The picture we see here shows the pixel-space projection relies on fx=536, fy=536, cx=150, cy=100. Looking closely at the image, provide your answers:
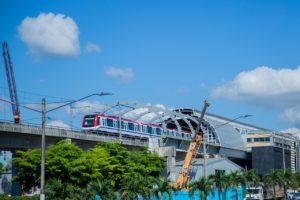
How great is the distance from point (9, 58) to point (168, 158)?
155 ft

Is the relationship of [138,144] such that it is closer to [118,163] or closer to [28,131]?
[118,163]

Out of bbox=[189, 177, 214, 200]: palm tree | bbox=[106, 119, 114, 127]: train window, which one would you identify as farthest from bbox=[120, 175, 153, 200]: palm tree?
bbox=[106, 119, 114, 127]: train window

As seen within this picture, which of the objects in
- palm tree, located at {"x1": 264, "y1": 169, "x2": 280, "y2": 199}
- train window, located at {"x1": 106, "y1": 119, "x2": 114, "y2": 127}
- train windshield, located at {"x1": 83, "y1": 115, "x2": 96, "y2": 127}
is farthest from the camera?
palm tree, located at {"x1": 264, "y1": 169, "x2": 280, "y2": 199}

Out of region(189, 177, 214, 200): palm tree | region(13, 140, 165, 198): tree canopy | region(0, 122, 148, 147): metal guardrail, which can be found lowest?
region(189, 177, 214, 200): palm tree

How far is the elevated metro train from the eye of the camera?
81.0 m

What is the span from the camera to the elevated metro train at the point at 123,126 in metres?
81.0

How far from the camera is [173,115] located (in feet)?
361

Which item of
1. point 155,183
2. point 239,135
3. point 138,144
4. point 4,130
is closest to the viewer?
point 155,183

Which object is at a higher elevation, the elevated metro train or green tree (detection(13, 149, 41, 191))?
the elevated metro train

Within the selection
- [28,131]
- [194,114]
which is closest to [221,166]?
[194,114]

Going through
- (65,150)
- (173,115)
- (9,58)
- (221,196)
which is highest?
(9,58)

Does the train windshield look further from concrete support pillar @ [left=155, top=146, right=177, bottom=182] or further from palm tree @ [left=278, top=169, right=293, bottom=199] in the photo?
palm tree @ [left=278, top=169, right=293, bottom=199]

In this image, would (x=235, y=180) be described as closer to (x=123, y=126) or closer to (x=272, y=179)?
(x=272, y=179)

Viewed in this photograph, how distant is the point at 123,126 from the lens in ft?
289
